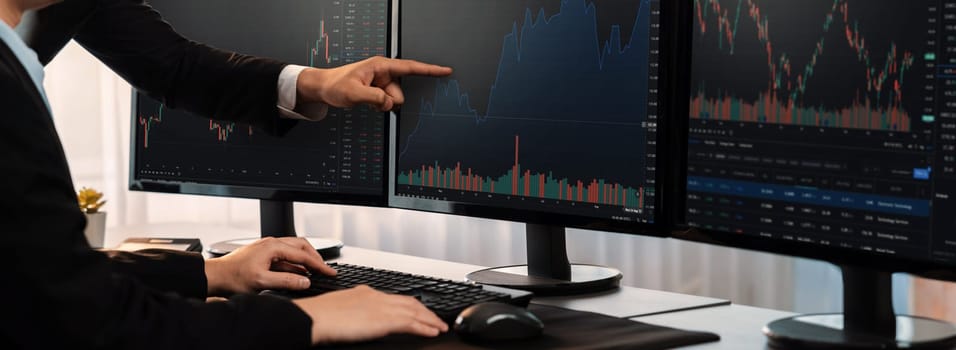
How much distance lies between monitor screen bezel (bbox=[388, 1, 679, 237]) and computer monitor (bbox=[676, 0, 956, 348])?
0.13 feet

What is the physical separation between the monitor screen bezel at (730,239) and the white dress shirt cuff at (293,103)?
59 centimetres

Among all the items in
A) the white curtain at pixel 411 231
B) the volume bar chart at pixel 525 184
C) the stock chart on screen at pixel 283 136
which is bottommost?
the white curtain at pixel 411 231

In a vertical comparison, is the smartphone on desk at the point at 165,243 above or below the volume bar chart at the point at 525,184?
below

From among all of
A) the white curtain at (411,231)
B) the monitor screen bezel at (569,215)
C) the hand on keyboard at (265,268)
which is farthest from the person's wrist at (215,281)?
the white curtain at (411,231)

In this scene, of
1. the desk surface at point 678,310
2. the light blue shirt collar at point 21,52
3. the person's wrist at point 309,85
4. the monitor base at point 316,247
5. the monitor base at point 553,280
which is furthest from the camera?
the monitor base at point 316,247

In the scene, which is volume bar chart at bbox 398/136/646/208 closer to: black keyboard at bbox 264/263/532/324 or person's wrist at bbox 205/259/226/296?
black keyboard at bbox 264/263/532/324

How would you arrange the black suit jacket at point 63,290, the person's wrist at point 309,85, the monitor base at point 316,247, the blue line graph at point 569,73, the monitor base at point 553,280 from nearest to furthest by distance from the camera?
the black suit jacket at point 63,290
the blue line graph at point 569,73
the monitor base at point 553,280
the person's wrist at point 309,85
the monitor base at point 316,247

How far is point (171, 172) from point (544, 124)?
719mm

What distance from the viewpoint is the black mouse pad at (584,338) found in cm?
113

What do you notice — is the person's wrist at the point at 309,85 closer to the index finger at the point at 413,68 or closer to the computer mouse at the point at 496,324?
the index finger at the point at 413,68

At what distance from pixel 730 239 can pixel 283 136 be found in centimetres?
75

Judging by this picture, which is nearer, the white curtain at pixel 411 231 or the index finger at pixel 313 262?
the index finger at pixel 313 262

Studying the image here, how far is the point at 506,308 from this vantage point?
115 centimetres

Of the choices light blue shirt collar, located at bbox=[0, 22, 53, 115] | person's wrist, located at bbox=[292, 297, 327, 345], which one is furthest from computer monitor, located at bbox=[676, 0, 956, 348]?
light blue shirt collar, located at bbox=[0, 22, 53, 115]
